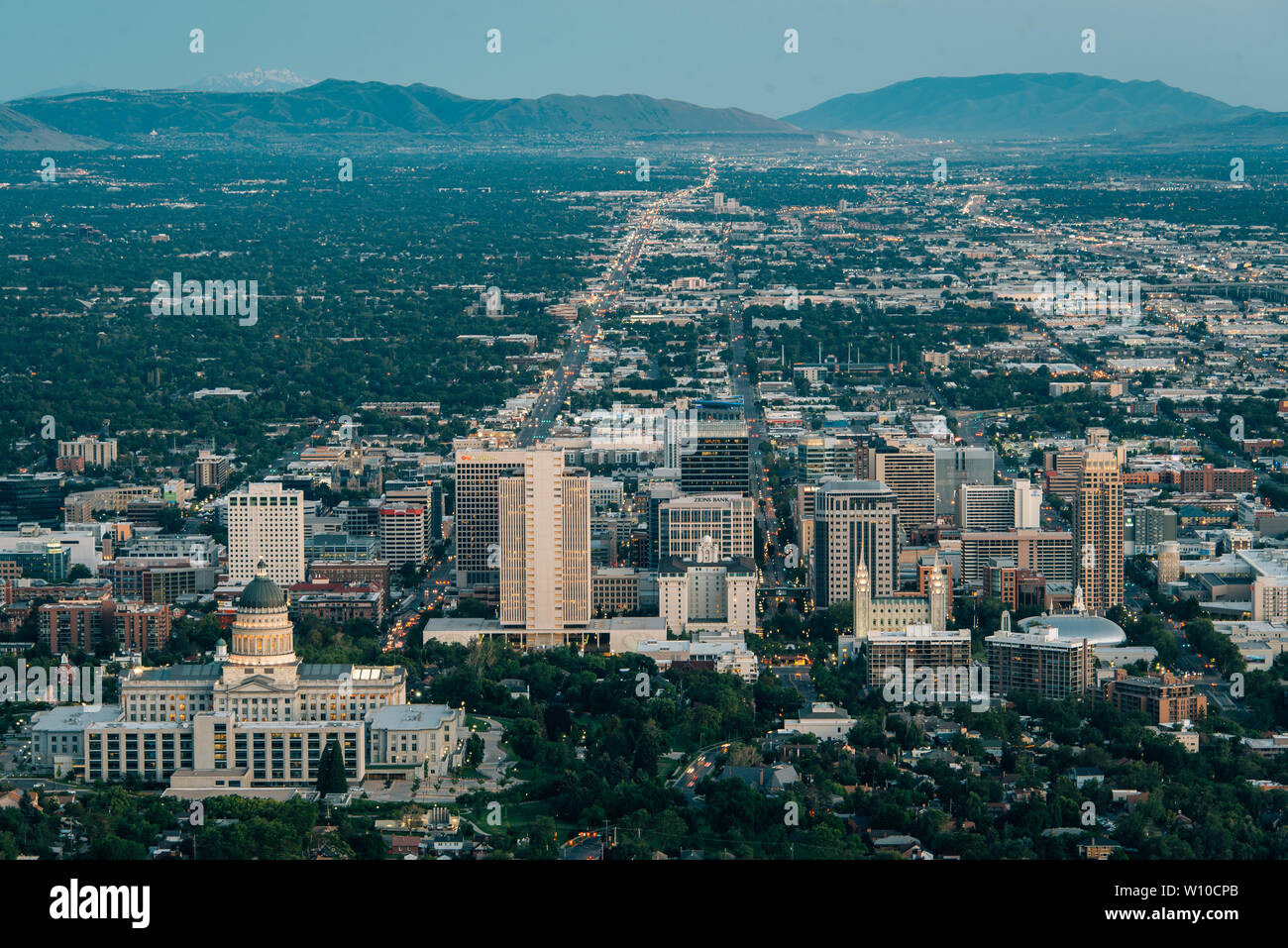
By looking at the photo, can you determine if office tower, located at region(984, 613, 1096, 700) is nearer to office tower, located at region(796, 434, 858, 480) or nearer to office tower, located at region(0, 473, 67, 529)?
office tower, located at region(796, 434, 858, 480)

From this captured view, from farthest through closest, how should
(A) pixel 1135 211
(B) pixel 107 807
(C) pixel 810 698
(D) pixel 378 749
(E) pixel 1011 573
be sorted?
(A) pixel 1135 211 < (E) pixel 1011 573 < (C) pixel 810 698 < (D) pixel 378 749 < (B) pixel 107 807

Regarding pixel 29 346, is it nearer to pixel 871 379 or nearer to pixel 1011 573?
pixel 871 379

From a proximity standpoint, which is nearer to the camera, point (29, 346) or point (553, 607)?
point (553, 607)

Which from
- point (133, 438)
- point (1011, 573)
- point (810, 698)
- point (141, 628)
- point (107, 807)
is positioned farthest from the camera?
point (133, 438)

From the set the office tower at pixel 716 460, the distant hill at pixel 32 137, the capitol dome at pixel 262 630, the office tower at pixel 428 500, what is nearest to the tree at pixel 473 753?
the capitol dome at pixel 262 630

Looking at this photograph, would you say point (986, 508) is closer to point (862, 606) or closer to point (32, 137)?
point (862, 606)

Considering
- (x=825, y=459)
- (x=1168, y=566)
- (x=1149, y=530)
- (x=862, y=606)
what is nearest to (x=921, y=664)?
(x=862, y=606)
